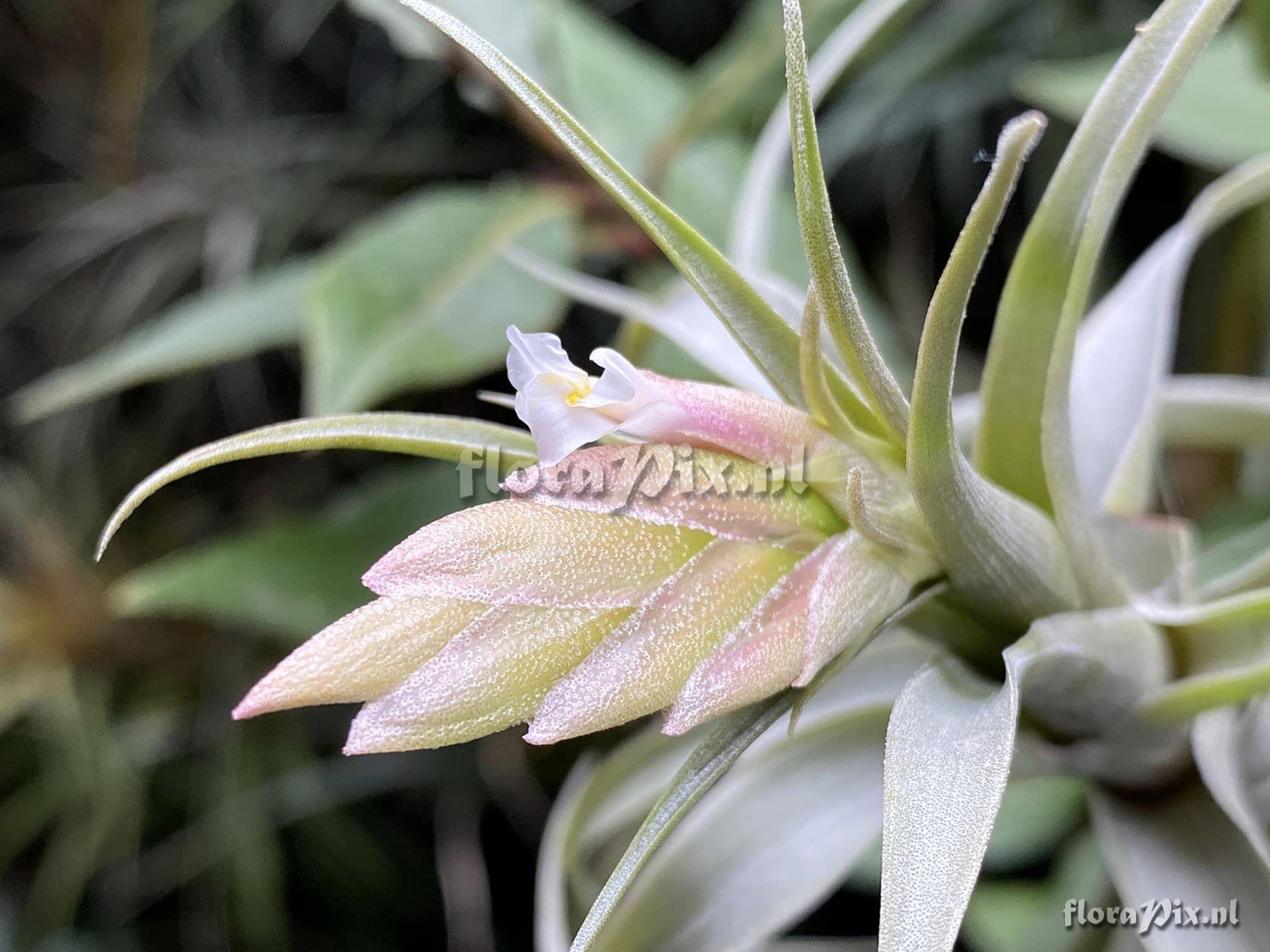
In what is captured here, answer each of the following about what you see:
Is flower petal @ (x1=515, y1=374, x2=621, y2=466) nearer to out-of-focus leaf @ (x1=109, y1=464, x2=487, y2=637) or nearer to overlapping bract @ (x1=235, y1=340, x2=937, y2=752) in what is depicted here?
overlapping bract @ (x1=235, y1=340, x2=937, y2=752)

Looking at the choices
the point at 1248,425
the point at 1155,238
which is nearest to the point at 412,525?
the point at 1248,425

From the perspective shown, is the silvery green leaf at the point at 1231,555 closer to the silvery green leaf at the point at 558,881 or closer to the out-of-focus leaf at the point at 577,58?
the silvery green leaf at the point at 558,881

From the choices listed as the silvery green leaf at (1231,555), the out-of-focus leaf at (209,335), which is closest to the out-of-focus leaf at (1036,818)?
the silvery green leaf at (1231,555)

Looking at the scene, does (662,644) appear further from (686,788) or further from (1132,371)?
(1132,371)

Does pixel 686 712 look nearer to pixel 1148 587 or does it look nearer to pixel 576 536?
pixel 576 536

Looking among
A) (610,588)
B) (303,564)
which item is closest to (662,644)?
(610,588)
